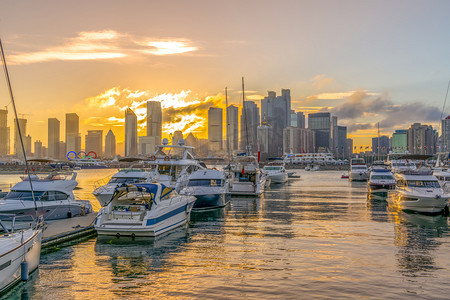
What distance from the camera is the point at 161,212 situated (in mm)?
22750

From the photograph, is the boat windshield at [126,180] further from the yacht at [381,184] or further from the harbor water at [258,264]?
the yacht at [381,184]

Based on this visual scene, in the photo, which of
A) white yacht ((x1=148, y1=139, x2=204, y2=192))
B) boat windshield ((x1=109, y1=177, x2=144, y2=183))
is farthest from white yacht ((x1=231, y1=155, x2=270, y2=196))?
boat windshield ((x1=109, y1=177, x2=144, y2=183))

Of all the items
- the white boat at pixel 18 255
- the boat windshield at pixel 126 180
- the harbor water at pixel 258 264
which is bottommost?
the harbor water at pixel 258 264

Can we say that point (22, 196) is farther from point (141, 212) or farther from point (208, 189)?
point (208, 189)

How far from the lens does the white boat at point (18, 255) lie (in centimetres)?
1292

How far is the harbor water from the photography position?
45.5 feet

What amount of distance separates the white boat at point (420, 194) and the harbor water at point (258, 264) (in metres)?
3.97

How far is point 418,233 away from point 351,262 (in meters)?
9.16

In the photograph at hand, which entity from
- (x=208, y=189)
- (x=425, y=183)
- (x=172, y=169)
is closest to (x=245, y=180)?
(x=172, y=169)

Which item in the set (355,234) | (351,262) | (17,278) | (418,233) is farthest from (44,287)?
(418,233)

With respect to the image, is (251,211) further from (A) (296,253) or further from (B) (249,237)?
(A) (296,253)

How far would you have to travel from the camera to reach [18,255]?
1370 cm

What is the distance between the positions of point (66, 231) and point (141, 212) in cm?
390

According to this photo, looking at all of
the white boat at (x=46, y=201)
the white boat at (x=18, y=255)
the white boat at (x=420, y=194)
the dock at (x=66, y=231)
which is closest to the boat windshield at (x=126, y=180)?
the white boat at (x=46, y=201)
